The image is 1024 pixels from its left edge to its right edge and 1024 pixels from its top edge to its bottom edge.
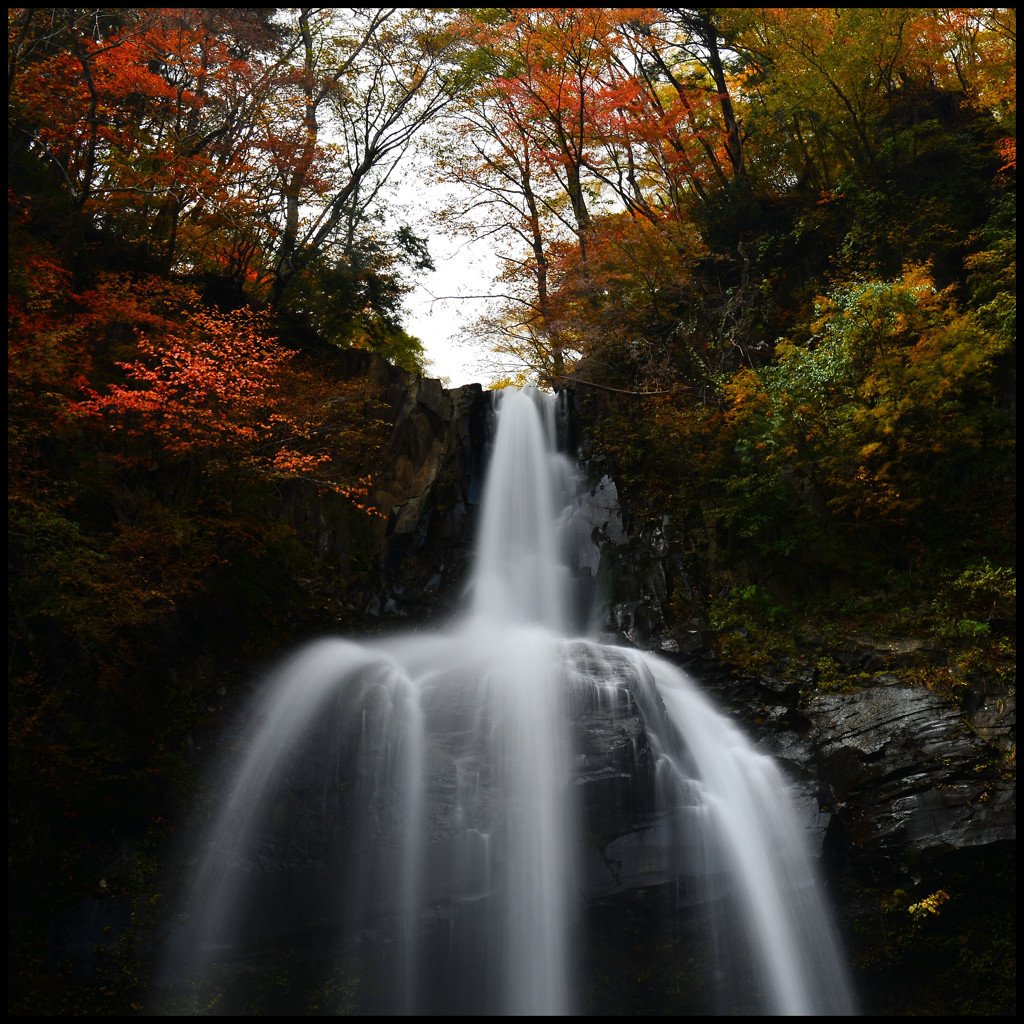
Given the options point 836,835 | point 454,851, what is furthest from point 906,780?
point 454,851

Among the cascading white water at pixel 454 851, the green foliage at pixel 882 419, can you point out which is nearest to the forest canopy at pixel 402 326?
the green foliage at pixel 882 419

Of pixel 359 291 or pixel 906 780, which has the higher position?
pixel 359 291

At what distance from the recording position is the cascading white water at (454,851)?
7.36 m

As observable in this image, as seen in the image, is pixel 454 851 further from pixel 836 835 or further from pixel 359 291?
pixel 359 291

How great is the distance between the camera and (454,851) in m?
8.02

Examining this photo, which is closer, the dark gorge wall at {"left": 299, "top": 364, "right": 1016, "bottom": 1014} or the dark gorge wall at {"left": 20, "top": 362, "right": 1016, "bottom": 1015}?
the dark gorge wall at {"left": 20, "top": 362, "right": 1016, "bottom": 1015}

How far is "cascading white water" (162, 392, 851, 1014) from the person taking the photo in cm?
736

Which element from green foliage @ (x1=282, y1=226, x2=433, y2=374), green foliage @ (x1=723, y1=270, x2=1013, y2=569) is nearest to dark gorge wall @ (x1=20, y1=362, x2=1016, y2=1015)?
green foliage @ (x1=723, y1=270, x2=1013, y2=569)

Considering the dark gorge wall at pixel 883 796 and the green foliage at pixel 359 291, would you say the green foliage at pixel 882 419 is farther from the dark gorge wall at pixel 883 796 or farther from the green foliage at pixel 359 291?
the green foliage at pixel 359 291

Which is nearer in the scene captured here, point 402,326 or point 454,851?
point 454,851

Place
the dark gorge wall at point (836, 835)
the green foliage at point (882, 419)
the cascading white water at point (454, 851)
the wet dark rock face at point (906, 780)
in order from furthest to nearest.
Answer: the green foliage at point (882, 419) < the wet dark rock face at point (906, 780) < the dark gorge wall at point (836, 835) < the cascading white water at point (454, 851)

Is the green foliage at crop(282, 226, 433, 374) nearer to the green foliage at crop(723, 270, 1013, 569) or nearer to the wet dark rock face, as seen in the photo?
the green foliage at crop(723, 270, 1013, 569)

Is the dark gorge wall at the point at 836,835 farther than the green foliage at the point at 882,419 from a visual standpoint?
No

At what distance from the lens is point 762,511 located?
1273cm
